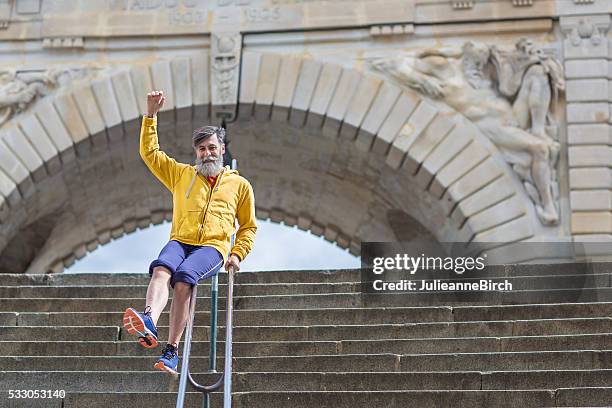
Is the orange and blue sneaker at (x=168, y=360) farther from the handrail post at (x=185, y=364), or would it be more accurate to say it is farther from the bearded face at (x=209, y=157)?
the bearded face at (x=209, y=157)

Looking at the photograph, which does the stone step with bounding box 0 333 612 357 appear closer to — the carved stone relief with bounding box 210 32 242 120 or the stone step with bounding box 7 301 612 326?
the stone step with bounding box 7 301 612 326

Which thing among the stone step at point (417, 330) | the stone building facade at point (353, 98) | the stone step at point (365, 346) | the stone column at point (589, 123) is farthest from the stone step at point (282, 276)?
the stone column at point (589, 123)

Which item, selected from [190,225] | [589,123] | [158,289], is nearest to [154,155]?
[190,225]

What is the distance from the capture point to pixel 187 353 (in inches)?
336

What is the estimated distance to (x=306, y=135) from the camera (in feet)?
71.2

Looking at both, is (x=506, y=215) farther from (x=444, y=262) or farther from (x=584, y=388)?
(x=584, y=388)

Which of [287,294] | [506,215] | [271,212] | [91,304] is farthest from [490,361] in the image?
[271,212]

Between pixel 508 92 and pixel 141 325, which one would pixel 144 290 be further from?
pixel 508 92

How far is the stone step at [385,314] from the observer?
464 inches

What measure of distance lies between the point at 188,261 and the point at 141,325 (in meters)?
0.72

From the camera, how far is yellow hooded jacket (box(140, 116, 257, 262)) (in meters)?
9.50

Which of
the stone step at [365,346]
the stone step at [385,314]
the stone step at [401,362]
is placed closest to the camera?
the stone step at [401,362]

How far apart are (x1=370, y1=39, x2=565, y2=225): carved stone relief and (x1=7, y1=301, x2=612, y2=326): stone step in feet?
26.6

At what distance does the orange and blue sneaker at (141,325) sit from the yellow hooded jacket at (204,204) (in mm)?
856
